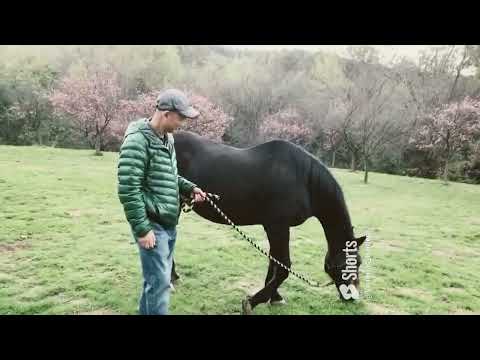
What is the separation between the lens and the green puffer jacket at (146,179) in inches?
89.2

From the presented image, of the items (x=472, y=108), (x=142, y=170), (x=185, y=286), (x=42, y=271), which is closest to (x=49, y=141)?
(x=42, y=271)

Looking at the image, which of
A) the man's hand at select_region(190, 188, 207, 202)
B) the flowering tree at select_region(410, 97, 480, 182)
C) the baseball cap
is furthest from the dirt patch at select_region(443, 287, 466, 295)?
the flowering tree at select_region(410, 97, 480, 182)

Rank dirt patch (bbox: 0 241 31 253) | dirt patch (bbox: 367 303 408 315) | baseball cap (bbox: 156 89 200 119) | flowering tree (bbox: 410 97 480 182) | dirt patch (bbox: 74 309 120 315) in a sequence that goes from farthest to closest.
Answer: flowering tree (bbox: 410 97 480 182)
dirt patch (bbox: 0 241 31 253)
dirt patch (bbox: 367 303 408 315)
dirt patch (bbox: 74 309 120 315)
baseball cap (bbox: 156 89 200 119)

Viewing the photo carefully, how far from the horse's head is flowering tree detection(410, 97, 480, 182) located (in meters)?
9.79

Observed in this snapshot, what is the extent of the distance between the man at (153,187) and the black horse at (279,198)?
1.28m

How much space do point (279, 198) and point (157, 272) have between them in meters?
1.54

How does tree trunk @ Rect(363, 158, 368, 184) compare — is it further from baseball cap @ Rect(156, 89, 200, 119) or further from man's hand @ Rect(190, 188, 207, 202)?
baseball cap @ Rect(156, 89, 200, 119)

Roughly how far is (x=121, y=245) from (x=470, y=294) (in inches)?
179

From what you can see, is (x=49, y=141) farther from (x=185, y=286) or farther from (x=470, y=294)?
(x=470, y=294)

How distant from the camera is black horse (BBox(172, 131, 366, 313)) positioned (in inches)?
140

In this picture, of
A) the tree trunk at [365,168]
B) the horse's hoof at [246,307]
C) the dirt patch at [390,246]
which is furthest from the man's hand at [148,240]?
the tree trunk at [365,168]

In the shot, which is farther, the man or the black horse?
the black horse

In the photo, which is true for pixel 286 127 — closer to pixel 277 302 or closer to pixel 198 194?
pixel 277 302

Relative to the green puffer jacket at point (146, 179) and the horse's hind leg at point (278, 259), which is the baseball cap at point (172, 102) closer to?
the green puffer jacket at point (146, 179)
